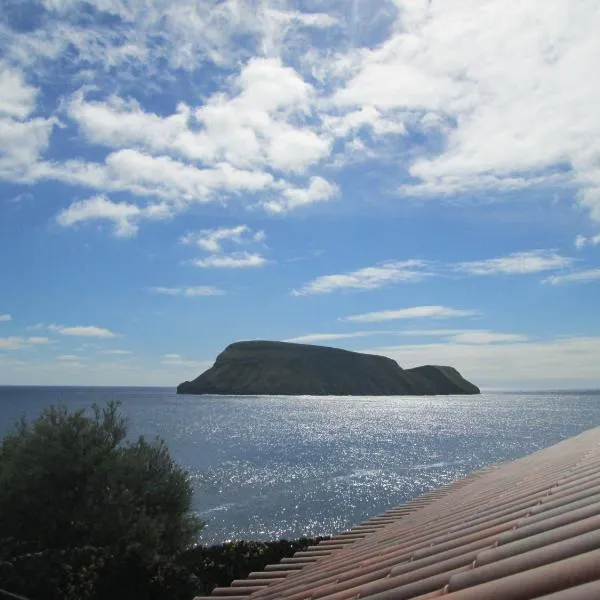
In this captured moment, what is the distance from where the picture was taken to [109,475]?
22078 mm

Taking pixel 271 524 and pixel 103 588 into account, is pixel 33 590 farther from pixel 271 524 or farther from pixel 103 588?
pixel 271 524

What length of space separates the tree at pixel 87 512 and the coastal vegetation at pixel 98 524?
32 millimetres

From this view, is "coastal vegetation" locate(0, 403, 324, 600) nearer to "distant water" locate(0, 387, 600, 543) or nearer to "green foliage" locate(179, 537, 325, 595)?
"green foliage" locate(179, 537, 325, 595)

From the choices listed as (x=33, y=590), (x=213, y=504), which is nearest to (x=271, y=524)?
(x=213, y=504)

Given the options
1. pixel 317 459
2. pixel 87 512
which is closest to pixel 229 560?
pixel 87 512

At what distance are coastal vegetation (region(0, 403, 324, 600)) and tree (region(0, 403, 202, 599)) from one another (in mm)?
32

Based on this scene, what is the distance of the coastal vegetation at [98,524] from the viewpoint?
60.7 feet

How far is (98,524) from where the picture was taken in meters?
20.7

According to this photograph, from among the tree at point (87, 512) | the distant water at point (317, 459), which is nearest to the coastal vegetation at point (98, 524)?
the tree at point (87, 512)

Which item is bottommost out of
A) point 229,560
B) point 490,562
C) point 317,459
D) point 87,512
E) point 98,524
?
point 317,459

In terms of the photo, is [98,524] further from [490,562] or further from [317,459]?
[317,459]

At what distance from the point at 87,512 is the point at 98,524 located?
61 cm

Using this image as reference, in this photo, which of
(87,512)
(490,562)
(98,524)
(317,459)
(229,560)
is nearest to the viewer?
(490,562)

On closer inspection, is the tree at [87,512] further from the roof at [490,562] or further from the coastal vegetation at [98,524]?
the roof at [490,562]
